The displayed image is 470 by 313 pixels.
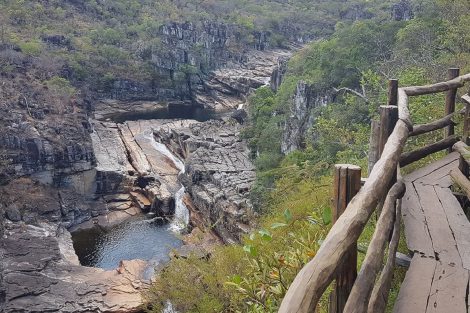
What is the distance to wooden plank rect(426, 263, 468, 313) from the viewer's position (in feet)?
9.37

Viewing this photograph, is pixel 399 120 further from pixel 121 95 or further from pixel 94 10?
pixel 94 10

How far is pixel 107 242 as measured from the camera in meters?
23.0

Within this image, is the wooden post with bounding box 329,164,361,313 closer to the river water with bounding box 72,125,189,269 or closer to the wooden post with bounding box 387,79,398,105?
the wooden post with bounding box 387,79,398,105

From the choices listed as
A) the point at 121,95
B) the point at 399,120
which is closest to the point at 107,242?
the point at 399,120

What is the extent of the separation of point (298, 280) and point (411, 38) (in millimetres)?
20948

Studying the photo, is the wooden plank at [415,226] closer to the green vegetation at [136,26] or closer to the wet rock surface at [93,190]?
the wet rock surface at [93,190]

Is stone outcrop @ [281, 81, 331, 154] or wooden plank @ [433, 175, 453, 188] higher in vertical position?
wooden plank @ [433, 175, 453, 188]

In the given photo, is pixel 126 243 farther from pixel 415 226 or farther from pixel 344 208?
pixel 344 208

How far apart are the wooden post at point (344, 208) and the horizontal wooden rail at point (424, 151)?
7.20 ft

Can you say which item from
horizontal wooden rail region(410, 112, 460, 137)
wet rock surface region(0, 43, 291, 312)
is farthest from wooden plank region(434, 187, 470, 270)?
wet rock surface region(0, 43, 291, 312)

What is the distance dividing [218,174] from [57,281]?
34.4ft

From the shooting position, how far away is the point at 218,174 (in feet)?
85.1

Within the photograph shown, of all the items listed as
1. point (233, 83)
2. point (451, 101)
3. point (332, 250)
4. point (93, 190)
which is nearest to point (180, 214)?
point (93, 190)

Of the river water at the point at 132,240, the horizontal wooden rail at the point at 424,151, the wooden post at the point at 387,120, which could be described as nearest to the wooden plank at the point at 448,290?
the wooden post at the point at 387,120
